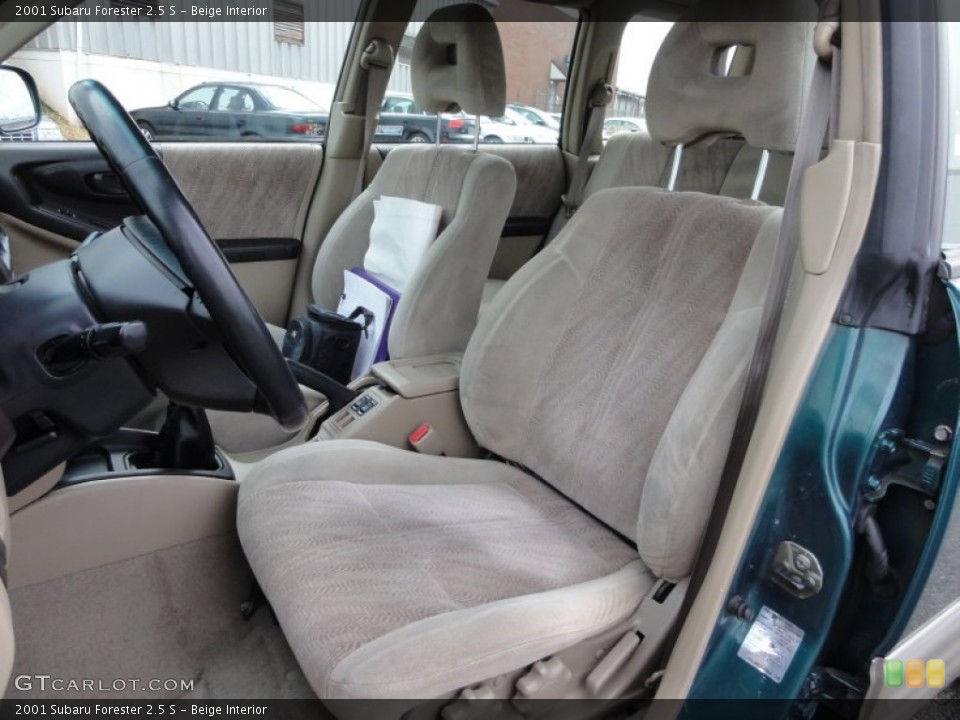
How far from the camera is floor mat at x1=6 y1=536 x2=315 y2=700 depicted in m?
1.37

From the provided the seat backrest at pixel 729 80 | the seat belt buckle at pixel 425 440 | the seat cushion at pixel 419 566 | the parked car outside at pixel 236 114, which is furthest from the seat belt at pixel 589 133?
the seat cushion at pixel 419 566

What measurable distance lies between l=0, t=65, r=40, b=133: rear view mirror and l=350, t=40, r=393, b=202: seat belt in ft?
3.60

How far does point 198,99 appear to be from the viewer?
2615 millimetres

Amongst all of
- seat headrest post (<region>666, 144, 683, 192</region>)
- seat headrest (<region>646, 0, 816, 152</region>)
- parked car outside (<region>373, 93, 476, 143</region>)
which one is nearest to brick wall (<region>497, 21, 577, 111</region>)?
parked car outside (<region>373, 93, 476, 143</region>)

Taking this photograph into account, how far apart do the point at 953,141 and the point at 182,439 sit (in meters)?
1.39

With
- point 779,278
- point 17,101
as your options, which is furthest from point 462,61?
point 779,278

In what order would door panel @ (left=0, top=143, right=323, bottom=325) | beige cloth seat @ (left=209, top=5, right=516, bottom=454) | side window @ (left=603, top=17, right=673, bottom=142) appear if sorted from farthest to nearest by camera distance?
side window @ (left=603, top=17, right=673, bottom=142) < door panel @ (left=0, top=143, right=323, bottom=325) < beige cloth seat @ (left=209, top=5, right=516, bottom=454)

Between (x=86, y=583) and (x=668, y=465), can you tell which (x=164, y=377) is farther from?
(x=668, y=465)

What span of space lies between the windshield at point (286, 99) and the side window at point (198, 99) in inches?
8.2

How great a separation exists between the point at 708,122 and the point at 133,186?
99 centimetres

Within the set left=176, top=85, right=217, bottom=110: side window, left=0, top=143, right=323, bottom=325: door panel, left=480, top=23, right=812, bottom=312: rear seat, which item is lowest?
left=0, top=143, right=323, bottom=325: door panel

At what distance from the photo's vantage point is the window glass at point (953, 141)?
38.8 inches

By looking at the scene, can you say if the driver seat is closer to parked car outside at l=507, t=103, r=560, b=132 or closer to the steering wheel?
the steering wheel

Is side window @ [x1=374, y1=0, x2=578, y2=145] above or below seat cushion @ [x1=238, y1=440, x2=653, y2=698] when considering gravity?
above
